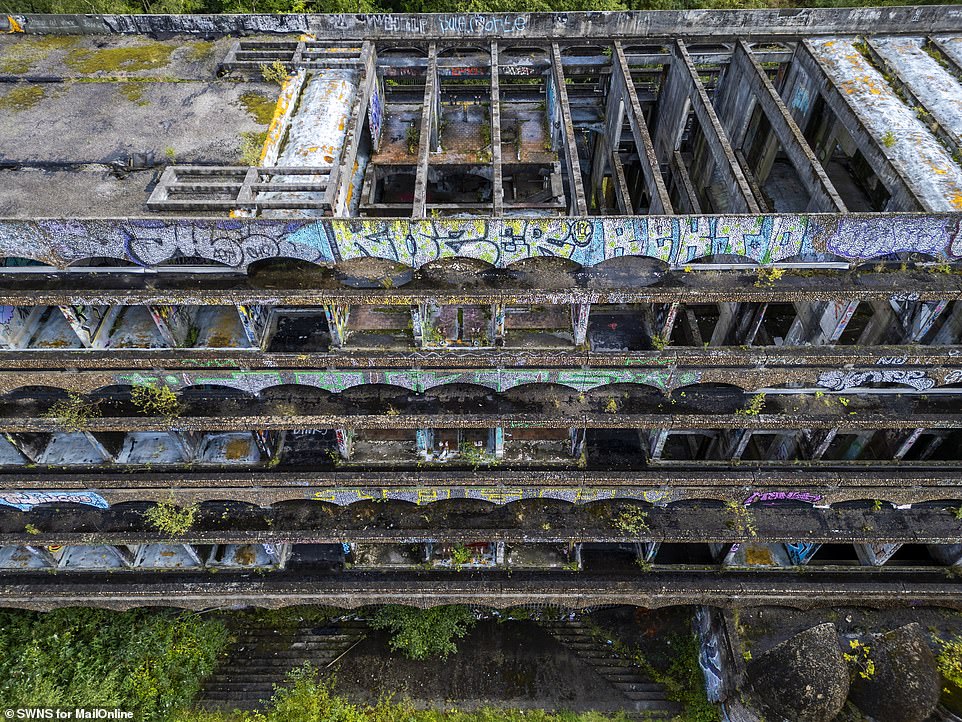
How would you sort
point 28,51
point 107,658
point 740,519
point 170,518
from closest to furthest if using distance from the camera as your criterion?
point 170,518, point 740,519, point 28,51, point 107,658

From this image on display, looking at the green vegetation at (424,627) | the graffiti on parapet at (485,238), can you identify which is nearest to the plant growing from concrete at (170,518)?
the green vegetation at (424,627)

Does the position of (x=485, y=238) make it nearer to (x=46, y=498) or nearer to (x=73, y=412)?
(x=73, y=412)

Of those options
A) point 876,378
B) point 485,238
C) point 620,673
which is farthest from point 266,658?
point 876,378

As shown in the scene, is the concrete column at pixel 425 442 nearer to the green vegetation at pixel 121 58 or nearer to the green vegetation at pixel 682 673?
the green vegetation at pixel 682 673

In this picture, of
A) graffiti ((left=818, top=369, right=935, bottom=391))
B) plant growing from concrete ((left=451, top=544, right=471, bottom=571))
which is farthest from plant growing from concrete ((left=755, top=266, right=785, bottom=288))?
plant growing from concrete ((left=451, top=544, right=471, bottom=571))

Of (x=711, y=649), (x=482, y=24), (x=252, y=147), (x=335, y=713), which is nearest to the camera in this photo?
(x=252, y=147)

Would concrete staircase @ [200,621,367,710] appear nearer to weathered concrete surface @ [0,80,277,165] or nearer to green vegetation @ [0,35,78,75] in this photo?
weathered concrete surface @ [0,80,277,165]
